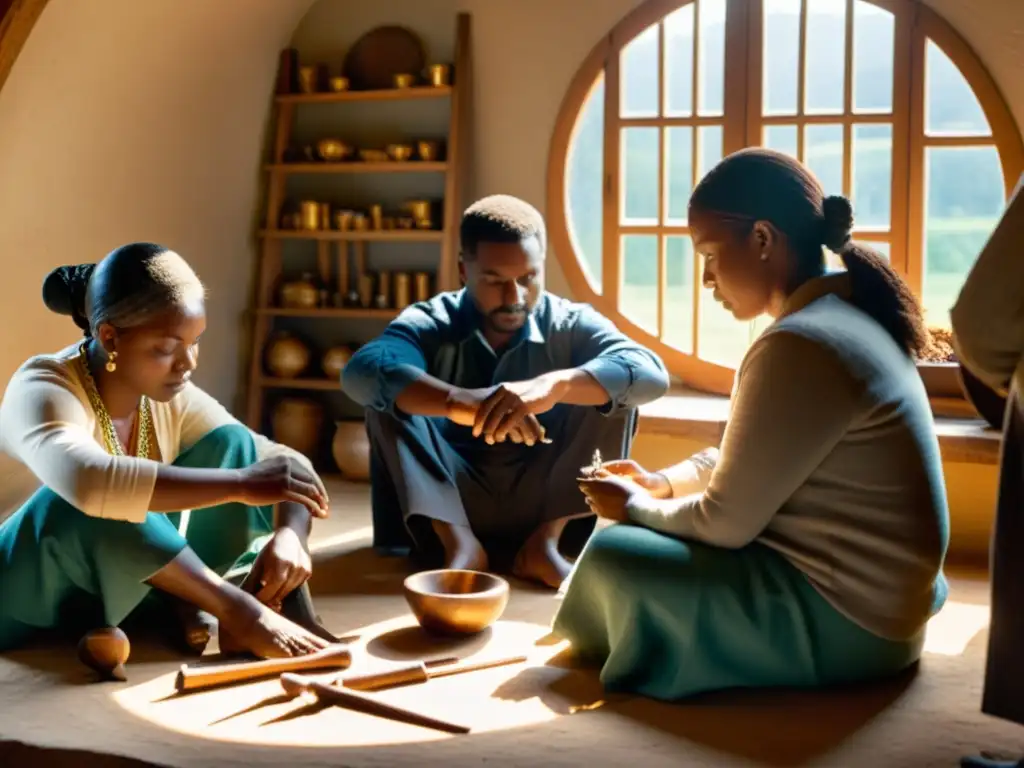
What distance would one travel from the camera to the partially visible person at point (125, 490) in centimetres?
230

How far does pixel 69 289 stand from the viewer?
2.56 m

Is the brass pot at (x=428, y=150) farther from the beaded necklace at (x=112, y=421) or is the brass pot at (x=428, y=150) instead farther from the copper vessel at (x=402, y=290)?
the beaded necklace at (x=112, y=421)

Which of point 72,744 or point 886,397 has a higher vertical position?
point 886,397

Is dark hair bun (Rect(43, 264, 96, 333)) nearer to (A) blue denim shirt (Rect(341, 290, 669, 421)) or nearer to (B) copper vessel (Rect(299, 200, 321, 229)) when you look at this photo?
(A) blue denim shirt (Rect(341, 290, 669, 421))

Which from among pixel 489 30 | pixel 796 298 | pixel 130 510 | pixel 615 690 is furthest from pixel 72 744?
pixel 489 30

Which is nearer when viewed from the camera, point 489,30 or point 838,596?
point 838,596

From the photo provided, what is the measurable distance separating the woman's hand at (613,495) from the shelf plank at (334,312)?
2373 millimetres

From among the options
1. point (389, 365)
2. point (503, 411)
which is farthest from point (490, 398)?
point (389, 365)

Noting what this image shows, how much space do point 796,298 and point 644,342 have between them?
2.39m

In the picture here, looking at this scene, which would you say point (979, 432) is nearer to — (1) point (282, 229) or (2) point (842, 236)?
(2) point (842, 236)

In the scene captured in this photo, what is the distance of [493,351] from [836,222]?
134 centimetres

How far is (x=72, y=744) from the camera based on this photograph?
1962 millimetres

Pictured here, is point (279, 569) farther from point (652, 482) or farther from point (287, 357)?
point (287, 357)

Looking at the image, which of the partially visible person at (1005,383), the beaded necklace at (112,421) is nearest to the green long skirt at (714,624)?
the partially visible person at (1005,383)
